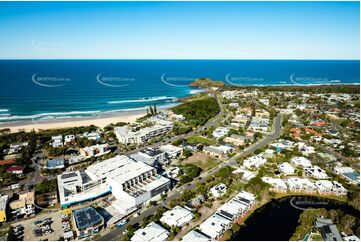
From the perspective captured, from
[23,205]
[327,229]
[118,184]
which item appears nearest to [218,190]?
[327,229]

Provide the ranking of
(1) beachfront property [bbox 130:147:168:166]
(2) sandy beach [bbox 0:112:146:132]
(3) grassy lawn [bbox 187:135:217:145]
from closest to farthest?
1. (1) beachfront property [bbox 130:147:168:166]
2. (3) grassy lawn [bbox 187:135:217:145]
3. (2) sandy beach [bbox 0:112:146:132]

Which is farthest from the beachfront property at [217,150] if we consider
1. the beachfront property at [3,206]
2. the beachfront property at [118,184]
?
the beachfront property at [3,206]

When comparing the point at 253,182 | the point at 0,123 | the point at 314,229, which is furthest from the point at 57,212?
the point at 0,123

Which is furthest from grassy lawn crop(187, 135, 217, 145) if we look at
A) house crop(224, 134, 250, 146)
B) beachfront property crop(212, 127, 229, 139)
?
house crop(224, 134, 250, 146)

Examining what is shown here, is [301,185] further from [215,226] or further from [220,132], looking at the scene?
[220,132]

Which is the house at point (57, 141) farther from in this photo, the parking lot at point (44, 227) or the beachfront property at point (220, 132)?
the beachfront property at point (220, 132)

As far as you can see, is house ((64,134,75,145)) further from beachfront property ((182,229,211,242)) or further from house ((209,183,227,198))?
beachfront property ((182,229,211,242))
